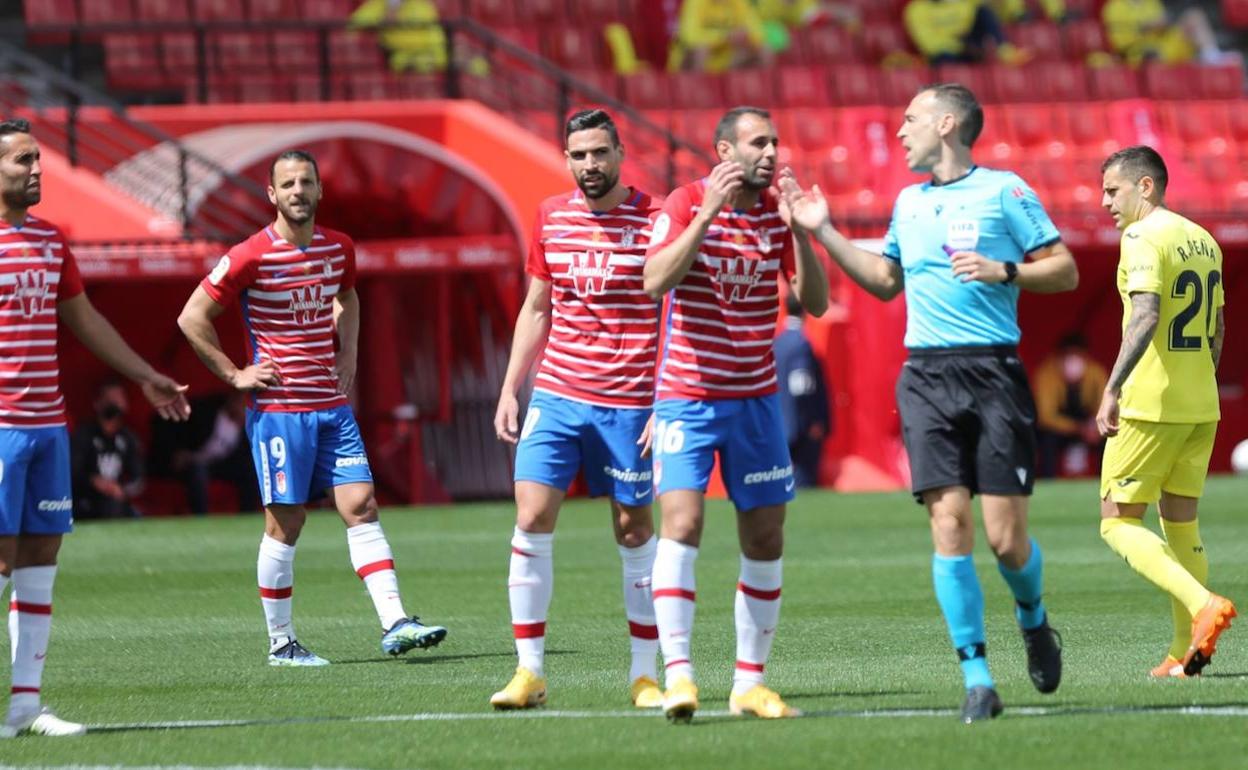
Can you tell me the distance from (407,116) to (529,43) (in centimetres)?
428

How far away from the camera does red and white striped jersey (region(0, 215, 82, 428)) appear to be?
7770 mm

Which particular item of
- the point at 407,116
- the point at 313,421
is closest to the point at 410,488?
the point at 407,116

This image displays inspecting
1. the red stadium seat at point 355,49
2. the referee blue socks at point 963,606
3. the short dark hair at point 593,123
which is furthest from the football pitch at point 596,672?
the red stadium seat at point 355,49

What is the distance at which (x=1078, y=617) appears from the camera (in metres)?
10.8

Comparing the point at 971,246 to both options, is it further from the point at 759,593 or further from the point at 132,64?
the point at 132,64

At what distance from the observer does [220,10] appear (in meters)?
26.5

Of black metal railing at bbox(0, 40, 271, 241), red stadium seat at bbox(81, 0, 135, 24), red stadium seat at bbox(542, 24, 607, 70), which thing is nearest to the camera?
black metal railing at bbox(0, 40, 271, 241)

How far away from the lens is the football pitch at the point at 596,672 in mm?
6973

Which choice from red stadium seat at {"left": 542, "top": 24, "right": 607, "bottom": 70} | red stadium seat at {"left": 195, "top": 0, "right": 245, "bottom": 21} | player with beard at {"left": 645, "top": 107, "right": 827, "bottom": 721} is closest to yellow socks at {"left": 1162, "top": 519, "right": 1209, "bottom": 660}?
player with beard at {"left": 645, "top": 107, "right": 827, "bottom": 721}

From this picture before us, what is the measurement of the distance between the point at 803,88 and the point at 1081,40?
492 cm

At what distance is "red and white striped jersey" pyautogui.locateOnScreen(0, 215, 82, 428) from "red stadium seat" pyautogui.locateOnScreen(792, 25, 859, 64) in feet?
70.6

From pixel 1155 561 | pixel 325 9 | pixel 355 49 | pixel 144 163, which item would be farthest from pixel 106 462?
pixel 1155 561

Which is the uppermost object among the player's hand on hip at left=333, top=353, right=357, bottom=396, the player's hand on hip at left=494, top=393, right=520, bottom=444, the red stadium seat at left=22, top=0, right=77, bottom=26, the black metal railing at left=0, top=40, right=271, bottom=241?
the red stadium seat at left=22, top=0, right=77, bottom=26

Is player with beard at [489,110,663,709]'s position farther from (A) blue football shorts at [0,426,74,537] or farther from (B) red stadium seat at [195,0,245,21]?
(B) red stadium seat at [195,0,245,21]
